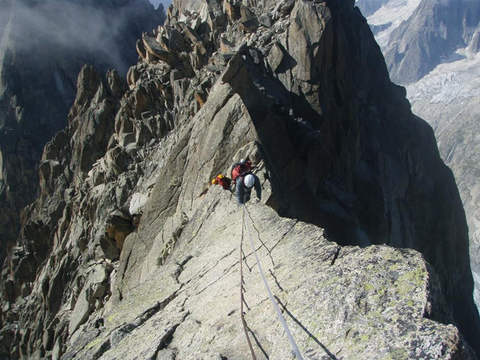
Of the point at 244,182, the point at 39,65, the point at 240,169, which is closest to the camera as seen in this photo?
the point at 244,182

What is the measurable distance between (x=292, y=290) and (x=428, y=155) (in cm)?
5989

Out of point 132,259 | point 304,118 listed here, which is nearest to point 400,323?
point 132,259

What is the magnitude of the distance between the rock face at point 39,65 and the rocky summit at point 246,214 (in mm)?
24614

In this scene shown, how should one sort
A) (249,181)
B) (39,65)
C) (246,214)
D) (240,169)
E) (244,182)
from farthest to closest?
1. (39,65)
2. (240,169)
3. (244,182)
4. (249,181)
5. (246,214)

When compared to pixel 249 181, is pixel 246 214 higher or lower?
lower

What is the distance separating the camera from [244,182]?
12945mm

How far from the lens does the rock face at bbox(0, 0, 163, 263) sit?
267 feet

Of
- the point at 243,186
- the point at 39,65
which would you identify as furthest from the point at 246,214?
the point at 39,65

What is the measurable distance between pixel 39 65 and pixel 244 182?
342 ft

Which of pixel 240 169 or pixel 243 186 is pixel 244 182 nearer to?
pixel 243 186

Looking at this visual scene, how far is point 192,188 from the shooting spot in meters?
17.3

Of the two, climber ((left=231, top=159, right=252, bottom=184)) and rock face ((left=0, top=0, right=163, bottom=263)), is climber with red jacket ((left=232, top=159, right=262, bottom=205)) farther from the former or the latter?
rock face ((left=0, top=0, right=163, bottom=263))

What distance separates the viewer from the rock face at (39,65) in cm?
8131

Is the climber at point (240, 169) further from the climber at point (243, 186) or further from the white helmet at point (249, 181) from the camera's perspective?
the white helmet at point (249, 181)
